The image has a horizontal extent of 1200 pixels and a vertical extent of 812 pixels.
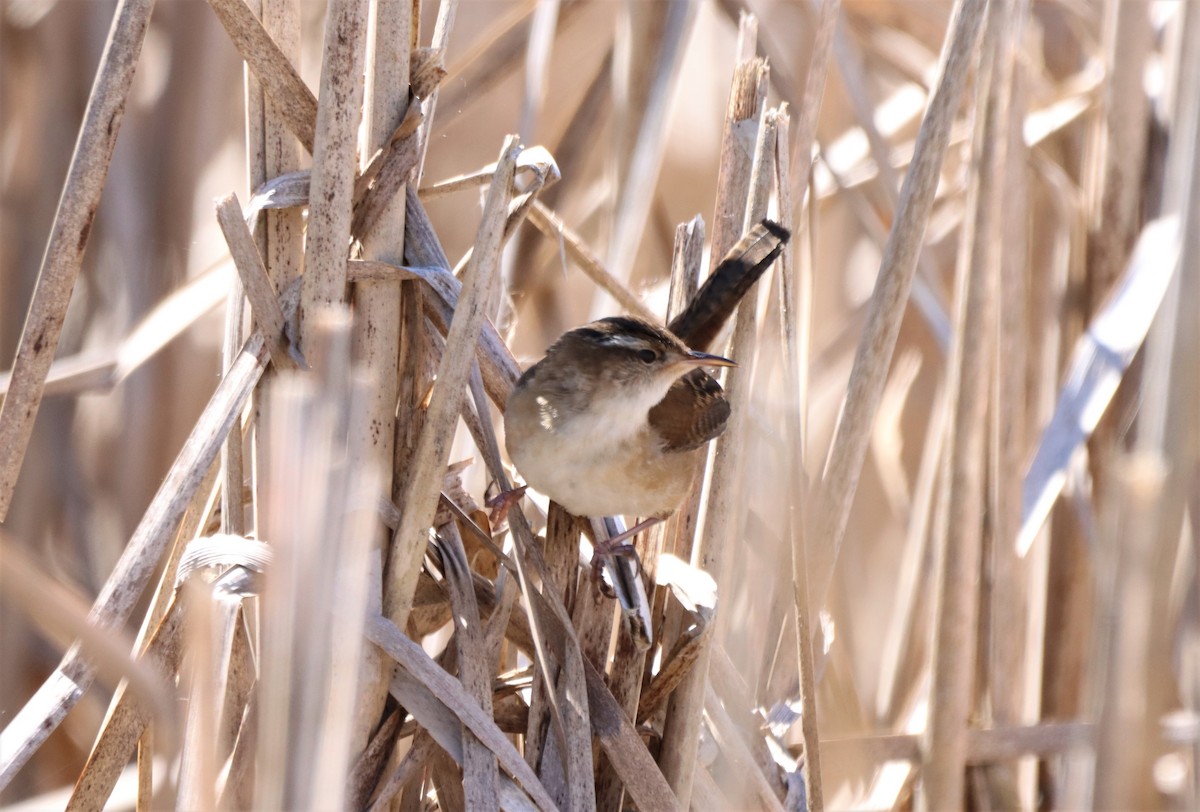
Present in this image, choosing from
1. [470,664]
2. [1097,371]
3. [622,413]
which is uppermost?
[1097,371]

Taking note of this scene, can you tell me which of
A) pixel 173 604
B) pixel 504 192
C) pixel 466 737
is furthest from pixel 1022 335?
pixel 173 604

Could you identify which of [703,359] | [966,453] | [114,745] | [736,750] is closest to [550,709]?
[736,750]

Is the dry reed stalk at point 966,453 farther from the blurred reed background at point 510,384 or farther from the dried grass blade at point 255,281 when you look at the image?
the dried grass blade at point 255,281

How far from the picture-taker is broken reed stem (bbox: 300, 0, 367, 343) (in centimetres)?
147

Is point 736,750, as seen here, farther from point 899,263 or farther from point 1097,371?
point 1097,371

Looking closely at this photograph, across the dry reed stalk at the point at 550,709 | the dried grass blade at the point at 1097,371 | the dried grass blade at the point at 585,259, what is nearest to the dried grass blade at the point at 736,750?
the dry reed stalk at the point at 550,709

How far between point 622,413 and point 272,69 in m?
0.90

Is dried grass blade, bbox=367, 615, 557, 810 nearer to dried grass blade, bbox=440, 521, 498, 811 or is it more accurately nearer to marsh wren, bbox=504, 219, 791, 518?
dried grass blade, bbox=440, 521, 498, 811

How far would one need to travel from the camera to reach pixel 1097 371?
7.97 ft

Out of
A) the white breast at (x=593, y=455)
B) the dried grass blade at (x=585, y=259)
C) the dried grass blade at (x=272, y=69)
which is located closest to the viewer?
the dried grass blade at (x=272, y=69)

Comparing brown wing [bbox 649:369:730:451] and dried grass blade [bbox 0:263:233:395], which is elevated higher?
dried grass blade [bbox 0:263:233:395]

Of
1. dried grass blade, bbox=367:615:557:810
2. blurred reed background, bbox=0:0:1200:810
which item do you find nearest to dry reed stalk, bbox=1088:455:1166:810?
blurred reed background, bbox=0:0:1200:810

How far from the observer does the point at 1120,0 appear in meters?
2.55

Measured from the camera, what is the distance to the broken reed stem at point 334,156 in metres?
1.47
